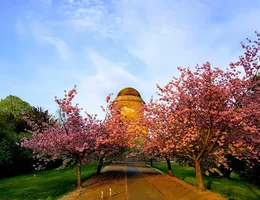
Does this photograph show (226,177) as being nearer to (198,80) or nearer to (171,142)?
(171,142)

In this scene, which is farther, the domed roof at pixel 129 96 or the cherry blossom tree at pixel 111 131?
the domed roof at pixel 129 96

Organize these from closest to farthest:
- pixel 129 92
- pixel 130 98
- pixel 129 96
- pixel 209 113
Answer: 1. pixel 209 113
2. pixel 130 98
3. pixel 129 96
4. pixel 129 92

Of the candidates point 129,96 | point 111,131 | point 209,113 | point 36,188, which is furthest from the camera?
point 129,96

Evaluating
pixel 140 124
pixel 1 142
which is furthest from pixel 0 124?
pixel 140 124

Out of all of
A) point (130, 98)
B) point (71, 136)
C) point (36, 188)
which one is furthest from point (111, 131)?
point (130, 98)

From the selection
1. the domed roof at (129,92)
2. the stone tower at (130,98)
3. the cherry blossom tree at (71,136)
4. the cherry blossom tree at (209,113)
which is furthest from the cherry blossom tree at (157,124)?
the domed roof at (129,92)

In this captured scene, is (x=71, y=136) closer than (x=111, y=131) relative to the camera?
Yes

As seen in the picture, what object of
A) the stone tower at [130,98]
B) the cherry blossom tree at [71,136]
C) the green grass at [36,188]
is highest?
the stone tower at [130,98]

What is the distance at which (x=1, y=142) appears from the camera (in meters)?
31.4

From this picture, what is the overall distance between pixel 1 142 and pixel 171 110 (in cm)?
2091

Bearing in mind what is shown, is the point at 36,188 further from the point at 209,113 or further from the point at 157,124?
the point at 209,113

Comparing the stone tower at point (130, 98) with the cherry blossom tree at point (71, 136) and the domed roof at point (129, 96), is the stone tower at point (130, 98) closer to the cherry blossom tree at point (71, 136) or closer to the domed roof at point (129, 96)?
the domed roof at point (129, 96)

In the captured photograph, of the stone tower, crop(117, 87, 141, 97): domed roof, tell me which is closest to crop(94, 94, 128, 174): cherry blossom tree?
the stone tower

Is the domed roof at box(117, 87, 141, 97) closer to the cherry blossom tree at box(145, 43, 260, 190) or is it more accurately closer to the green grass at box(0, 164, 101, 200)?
the green grass at box(0, 164, 101, 200)
